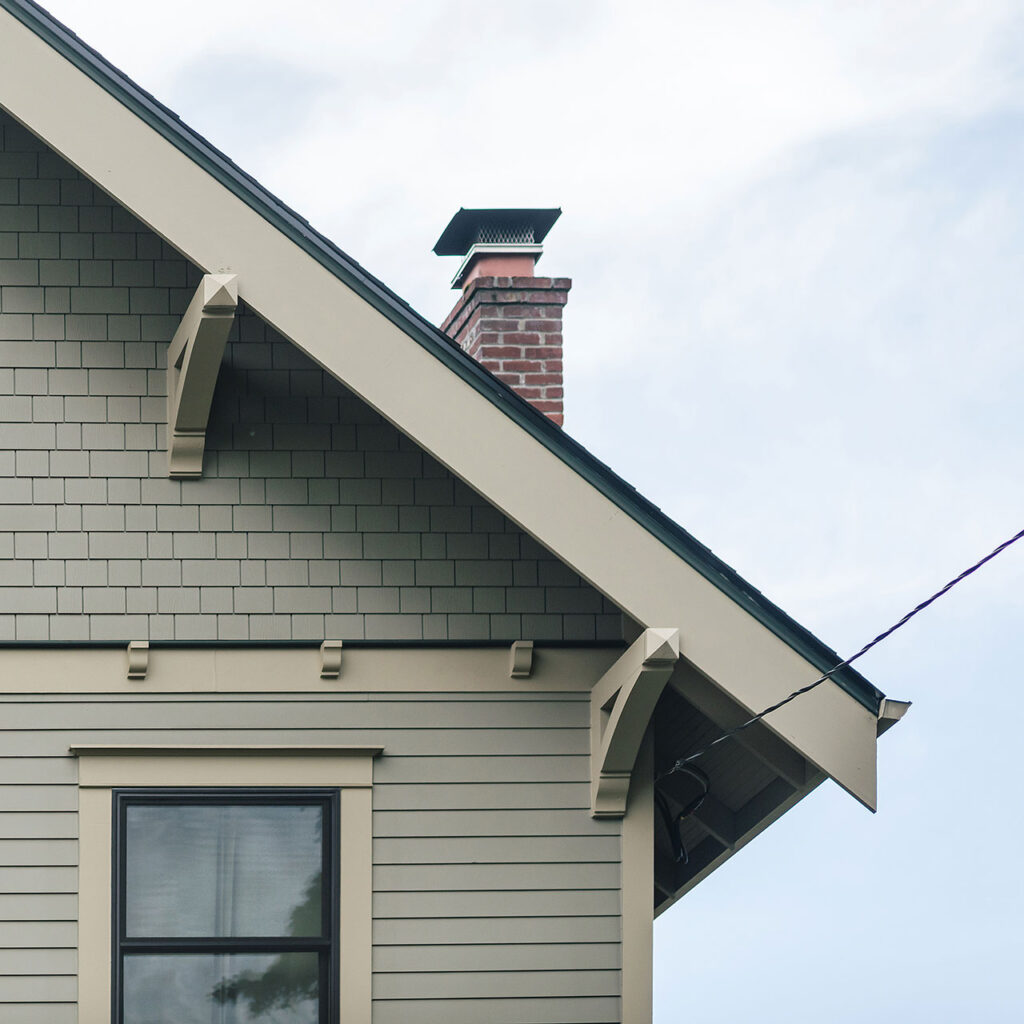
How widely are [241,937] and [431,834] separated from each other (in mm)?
918

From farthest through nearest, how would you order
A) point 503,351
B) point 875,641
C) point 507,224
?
point 507,224
point 503,351
point 875,641

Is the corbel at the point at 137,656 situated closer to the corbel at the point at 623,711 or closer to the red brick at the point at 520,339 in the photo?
the corbel at the point at 623,711

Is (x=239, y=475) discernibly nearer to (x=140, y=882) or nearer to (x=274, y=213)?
(x=274, y=213)

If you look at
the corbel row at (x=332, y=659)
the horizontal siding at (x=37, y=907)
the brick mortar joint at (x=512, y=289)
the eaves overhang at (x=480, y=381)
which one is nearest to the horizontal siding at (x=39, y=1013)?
the horizontal siding at (x=37, y=907)

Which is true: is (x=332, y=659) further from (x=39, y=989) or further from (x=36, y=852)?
(x=39, y=989)

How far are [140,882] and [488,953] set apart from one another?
1.54 m

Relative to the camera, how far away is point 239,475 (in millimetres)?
6516

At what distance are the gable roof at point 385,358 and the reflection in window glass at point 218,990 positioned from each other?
7.22ft

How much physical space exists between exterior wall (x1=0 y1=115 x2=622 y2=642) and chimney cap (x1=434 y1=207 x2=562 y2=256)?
236 centimetres

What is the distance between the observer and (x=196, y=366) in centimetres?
614

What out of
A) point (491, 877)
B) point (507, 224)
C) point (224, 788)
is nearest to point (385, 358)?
point (224, 788)

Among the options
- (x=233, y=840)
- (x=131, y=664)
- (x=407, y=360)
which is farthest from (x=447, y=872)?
(x=407, y=360)

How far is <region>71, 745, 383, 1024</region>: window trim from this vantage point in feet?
20.1

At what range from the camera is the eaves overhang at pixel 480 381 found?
579 centimetres
